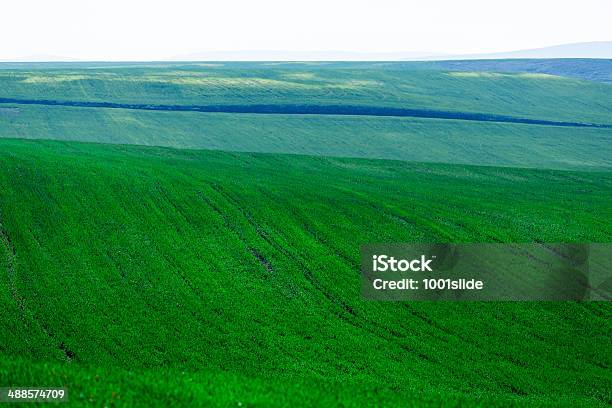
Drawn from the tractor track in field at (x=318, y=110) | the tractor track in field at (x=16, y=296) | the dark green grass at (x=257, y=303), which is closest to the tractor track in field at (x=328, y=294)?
the dark green grass at (x=257, y=303)

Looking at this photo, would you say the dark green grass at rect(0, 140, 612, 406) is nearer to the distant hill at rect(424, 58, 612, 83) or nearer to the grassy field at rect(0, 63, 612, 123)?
the grassy field at rect(0, 63, 612, 123)

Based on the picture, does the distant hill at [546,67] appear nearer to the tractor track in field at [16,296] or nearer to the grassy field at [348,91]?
the grassy field at [348,91]

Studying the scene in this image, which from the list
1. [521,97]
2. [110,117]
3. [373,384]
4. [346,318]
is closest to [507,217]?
[346,318]

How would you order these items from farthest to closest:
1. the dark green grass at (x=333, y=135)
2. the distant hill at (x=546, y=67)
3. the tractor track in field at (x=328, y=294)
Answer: the distant hill at (x=546, y=67), the dark green grass at (x=333, y=135), the tractor track in field at (x=328, y=294)

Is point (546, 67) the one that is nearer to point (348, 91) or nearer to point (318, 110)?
point (348, 91)

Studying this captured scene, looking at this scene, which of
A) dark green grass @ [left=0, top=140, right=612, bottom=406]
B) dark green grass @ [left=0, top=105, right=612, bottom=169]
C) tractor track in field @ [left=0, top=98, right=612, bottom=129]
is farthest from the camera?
tractor track in field @ [left=0, top=98, right=612, bottom=129]

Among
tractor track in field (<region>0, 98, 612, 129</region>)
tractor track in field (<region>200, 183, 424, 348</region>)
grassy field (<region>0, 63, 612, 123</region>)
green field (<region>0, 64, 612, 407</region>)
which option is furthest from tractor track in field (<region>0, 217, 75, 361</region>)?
grassy field (<region>0, 63, 612, 123</region>)
